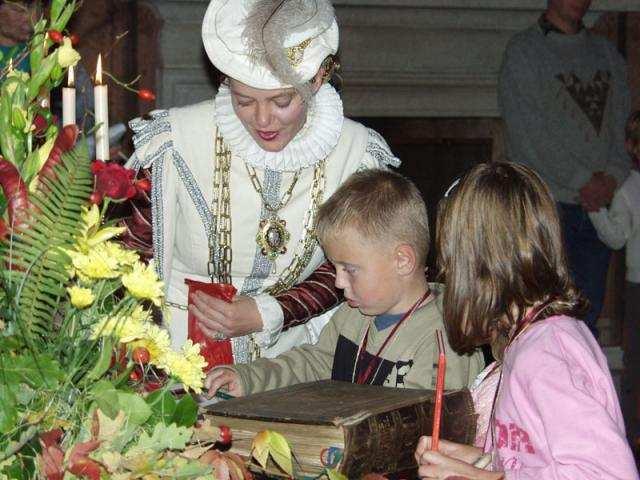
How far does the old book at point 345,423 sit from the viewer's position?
1670 millimetres

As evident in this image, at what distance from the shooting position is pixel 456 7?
17.5 ft

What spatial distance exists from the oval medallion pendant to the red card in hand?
0.38 ft

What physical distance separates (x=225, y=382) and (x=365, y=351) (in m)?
0.27

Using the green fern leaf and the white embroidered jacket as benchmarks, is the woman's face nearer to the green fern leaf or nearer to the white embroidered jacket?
the white embroidered jacket

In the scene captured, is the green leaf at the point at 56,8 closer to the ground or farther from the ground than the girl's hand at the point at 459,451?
farther from the ground

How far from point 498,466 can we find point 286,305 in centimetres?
81

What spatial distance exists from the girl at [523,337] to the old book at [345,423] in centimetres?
4

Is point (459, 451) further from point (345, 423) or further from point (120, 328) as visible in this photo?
point (120, 328)

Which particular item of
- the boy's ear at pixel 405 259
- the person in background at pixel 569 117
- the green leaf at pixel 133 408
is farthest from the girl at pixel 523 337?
the person in background at pixel 569 117

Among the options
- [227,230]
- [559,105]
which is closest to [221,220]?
[227,230]

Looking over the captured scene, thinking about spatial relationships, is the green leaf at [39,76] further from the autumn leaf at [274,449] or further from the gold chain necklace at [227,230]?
the gold chain necklace at [227,230]

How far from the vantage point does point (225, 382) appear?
2289 mm

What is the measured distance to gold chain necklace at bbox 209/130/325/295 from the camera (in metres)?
2.66

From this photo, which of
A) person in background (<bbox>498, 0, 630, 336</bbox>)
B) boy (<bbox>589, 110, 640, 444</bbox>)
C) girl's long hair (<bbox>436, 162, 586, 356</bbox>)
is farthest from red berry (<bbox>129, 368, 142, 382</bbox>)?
boy (<bbox>589, 110, 640, 444</bbox>)
